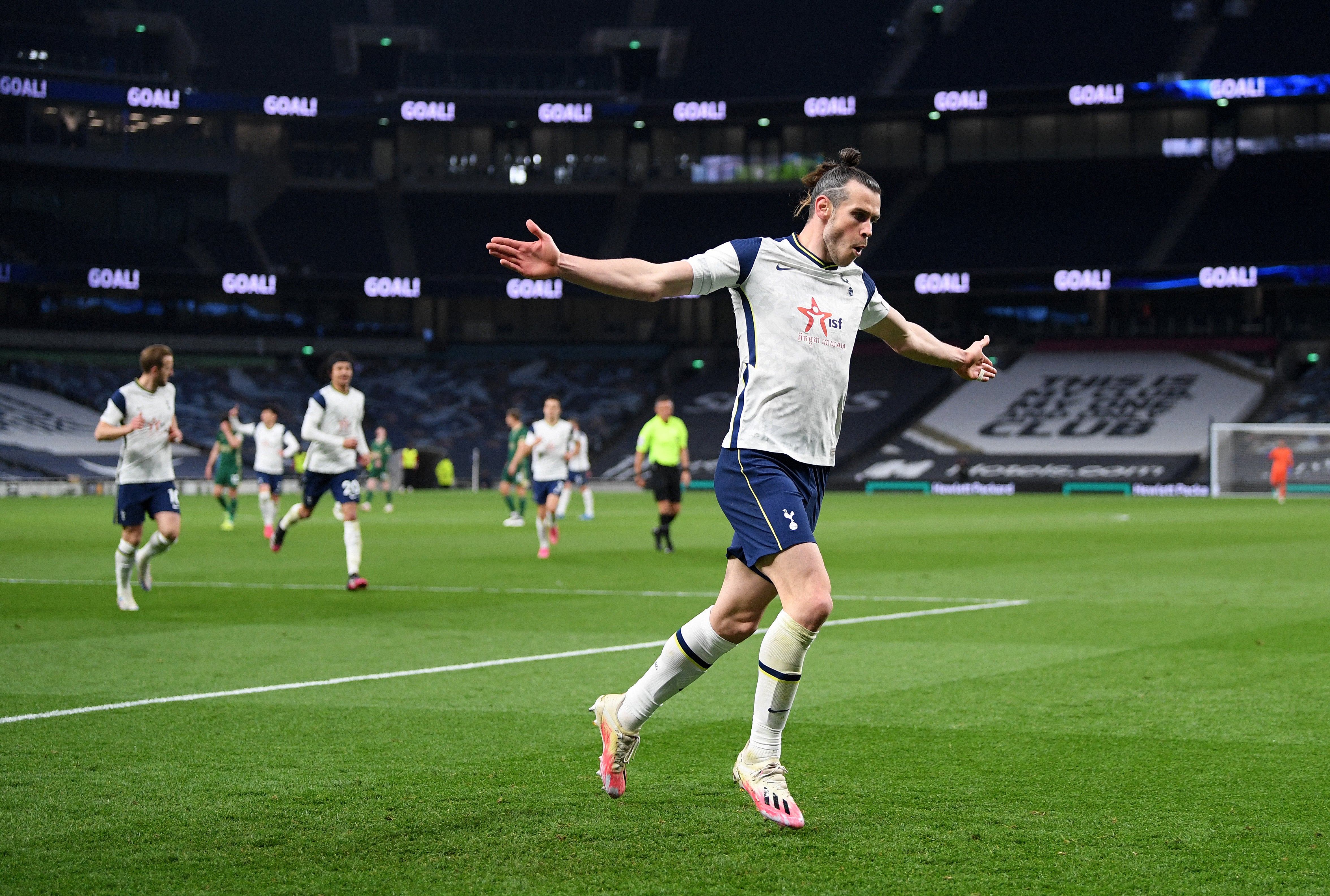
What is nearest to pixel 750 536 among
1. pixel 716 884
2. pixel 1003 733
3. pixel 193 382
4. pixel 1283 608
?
pixel 716 884

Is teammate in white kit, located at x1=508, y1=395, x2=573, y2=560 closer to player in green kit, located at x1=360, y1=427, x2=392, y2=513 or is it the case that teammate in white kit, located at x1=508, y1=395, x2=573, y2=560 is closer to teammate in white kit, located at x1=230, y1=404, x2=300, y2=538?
teammate in white kit, located at x1=230, y1=404, x2=300, y2=538

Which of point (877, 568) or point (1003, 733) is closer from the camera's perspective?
point (1003, 733)

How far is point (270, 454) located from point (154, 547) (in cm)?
1140

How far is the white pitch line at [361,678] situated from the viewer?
759cm

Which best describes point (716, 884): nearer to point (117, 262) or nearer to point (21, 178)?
point (117, 262)

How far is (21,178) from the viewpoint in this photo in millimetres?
61281

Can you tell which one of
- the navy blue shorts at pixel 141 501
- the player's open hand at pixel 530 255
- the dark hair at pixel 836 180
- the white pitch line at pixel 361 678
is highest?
the dark hair at pixel 836 180

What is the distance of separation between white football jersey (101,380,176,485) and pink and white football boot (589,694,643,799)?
8.25 meters

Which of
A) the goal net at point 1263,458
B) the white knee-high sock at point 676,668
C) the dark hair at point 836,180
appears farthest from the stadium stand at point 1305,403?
the white knee-high sock at point 676,668

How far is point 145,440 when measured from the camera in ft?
43.0

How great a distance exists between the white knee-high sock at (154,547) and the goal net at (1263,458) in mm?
39908

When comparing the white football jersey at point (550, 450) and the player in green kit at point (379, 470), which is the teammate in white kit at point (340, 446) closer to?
the white football jersey at point (550, 450)

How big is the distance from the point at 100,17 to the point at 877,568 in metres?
54.7

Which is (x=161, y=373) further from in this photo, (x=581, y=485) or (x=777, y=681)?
(x=581, y=485)
